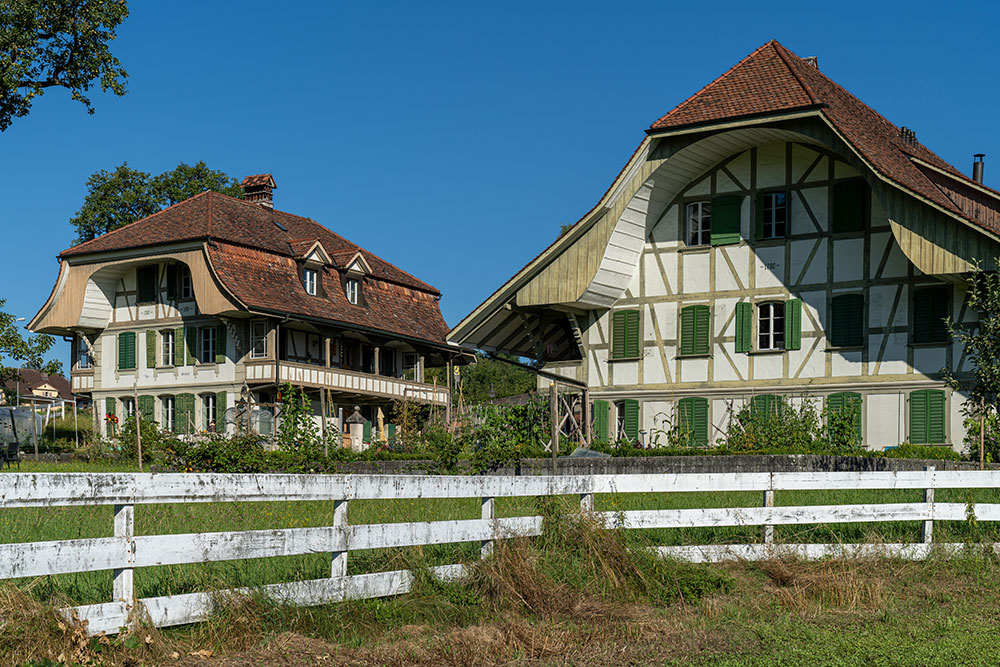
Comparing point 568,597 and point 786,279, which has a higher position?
point 786,279

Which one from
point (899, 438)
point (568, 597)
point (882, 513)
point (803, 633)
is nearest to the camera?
point (803, 633)

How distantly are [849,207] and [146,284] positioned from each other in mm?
25772

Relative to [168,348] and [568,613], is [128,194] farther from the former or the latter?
[568,613]

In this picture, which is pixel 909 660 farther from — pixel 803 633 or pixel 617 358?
pixel 617 358

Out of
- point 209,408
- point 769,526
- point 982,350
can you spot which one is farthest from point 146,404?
point 769,526

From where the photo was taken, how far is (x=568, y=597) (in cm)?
884

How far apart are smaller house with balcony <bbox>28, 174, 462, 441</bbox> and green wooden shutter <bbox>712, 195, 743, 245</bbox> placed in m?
12.6

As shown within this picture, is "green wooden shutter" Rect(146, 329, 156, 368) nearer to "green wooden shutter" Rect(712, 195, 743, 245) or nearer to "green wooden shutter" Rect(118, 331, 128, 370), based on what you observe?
"green wooden shutter" Rect(118, 331, 128, 370)

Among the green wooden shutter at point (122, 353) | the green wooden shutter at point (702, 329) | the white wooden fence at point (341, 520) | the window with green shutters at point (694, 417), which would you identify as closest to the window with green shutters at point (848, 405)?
the window with green shutters at point (694, 417)

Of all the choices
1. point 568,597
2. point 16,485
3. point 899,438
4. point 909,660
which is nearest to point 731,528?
point 568,597

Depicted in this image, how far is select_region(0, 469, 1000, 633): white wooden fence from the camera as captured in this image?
652cm

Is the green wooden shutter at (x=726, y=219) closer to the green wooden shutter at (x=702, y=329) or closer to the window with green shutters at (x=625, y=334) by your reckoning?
the green wooden shutter at (x=702, y=329)

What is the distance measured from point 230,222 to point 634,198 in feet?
61.0

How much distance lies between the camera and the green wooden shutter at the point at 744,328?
27594 millimetres
